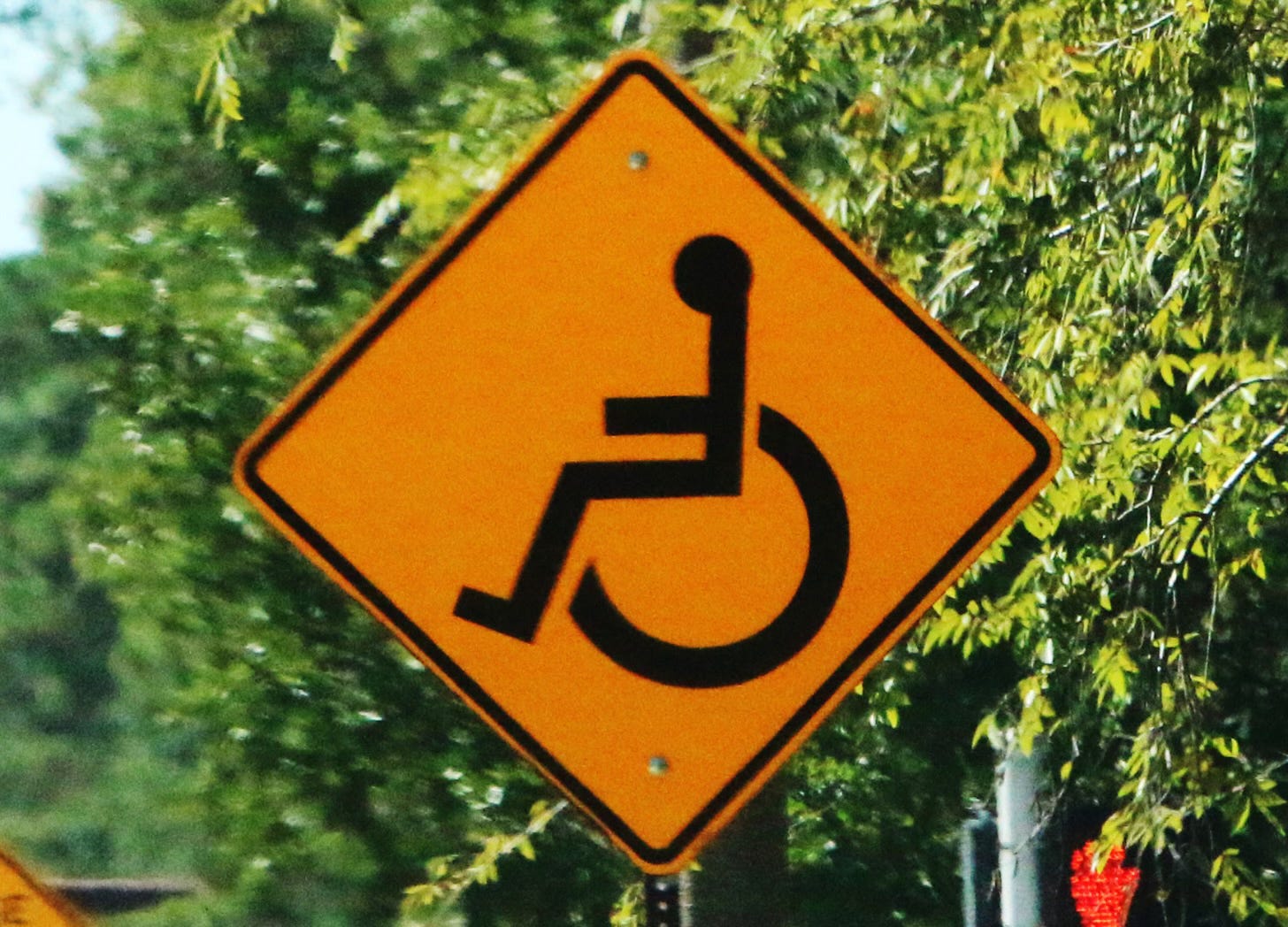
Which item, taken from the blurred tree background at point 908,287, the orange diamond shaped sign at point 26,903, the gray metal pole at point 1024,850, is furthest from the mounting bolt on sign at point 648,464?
the gray metal pole at point 1024,850

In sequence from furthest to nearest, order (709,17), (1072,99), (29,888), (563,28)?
(563,28), (709,17), (1072,99), (29,888)

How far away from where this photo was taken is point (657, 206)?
2865 mm

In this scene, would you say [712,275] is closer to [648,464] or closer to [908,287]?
[648,464]

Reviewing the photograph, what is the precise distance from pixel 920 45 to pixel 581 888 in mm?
7373

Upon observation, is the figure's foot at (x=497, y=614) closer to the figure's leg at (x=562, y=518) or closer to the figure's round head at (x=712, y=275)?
the figure's leg at (x=562, y=518)

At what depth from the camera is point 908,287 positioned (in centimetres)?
577

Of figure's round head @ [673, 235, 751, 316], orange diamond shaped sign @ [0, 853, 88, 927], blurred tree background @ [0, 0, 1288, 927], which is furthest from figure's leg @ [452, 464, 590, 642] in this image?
blurred tree background @ [0, 0, 1288, 927]

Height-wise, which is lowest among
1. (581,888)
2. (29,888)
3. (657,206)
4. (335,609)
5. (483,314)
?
(581,888)

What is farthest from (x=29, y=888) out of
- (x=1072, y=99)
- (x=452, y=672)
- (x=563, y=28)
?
(x=563, y=28)

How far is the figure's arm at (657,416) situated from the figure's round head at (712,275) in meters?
0.13

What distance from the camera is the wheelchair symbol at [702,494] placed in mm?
2785

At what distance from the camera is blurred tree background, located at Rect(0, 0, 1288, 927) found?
17.4 feet

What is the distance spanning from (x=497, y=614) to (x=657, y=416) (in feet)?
1.13

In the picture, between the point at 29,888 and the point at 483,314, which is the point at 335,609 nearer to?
the point at 29,888
